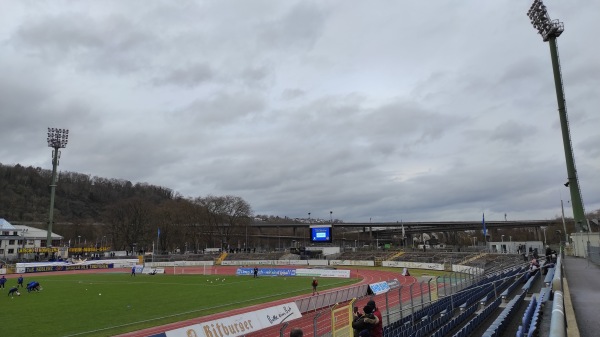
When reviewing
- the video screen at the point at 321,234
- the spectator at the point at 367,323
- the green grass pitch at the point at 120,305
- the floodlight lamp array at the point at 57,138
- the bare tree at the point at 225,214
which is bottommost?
the green grass pitch at the point at 120,305

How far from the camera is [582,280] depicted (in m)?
21.6

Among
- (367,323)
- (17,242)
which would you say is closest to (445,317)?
(367,323)

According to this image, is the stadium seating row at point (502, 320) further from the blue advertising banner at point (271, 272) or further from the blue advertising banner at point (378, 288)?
the blue advertising banner at point (271, 272)

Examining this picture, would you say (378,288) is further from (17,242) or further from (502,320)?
(17,242)

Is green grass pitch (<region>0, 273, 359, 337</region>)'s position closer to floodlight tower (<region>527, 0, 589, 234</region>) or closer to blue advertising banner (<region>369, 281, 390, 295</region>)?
blue advertising banner (<region>369, 281, 390, 295</region>)

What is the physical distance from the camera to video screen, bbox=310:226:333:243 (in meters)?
78.9

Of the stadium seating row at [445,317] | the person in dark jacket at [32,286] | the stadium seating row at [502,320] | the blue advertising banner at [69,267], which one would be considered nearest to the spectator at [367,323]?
the stadium seating row at [502,320]

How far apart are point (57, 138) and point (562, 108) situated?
102935 millimetres

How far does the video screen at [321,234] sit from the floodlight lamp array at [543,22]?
46893mm

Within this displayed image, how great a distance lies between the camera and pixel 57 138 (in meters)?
98.4

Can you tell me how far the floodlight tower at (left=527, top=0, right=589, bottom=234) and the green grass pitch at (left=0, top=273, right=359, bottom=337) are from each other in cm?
3252

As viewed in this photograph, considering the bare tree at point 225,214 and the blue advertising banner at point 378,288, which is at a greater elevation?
the bare tree at point 225,214

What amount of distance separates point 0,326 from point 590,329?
3003 centimetres

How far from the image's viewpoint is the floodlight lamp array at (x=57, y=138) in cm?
9800
